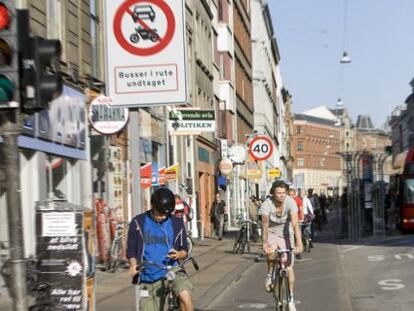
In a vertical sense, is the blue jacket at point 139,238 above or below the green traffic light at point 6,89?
below

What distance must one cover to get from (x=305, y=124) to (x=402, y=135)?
2061 cm

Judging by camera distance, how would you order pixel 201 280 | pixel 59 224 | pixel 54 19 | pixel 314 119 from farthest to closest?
pixel 314 119, pixel 54 19, pixel 201 280, pixel 59 224

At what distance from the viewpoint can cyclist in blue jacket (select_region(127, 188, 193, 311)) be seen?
7863 millimetres

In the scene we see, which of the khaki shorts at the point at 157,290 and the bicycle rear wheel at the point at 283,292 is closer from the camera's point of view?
the khaki shorts at the point at 157,290

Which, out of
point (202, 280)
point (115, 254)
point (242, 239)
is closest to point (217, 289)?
point (202, 280)

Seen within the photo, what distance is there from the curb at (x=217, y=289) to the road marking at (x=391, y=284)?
2.82m

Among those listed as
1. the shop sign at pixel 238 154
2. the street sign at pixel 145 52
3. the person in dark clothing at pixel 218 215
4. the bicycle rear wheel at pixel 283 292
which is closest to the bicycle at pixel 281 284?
the bicycle rear wheel at pixel 283 292

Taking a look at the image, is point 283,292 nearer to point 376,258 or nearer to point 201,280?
point 201,280

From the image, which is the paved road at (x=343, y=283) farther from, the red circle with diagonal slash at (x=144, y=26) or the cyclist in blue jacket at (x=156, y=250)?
the red circle with diagonal slash at (x=144, y=26)

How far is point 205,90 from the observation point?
4262 cm

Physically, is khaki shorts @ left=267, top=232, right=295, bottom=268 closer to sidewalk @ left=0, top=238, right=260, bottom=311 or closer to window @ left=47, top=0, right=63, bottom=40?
sidewalk @ left=0, top=238, right=260, bottom=311

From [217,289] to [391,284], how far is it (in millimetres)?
3061

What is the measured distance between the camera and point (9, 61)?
273 inches

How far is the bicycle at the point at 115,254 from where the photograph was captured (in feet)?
62.7
